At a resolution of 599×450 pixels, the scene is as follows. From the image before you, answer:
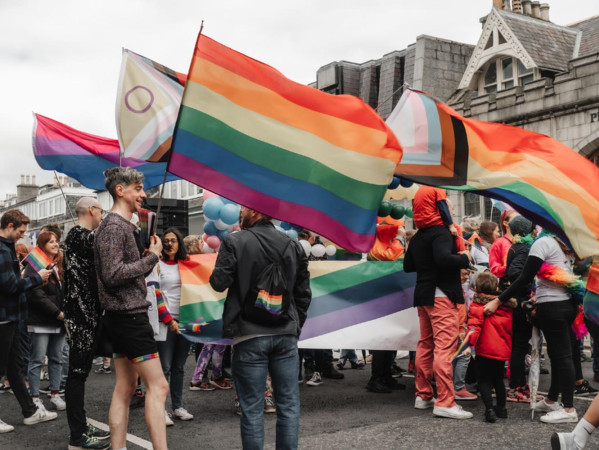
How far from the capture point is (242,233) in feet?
14.1

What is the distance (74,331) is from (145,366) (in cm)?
94

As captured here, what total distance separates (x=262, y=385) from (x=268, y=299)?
54 centimetres

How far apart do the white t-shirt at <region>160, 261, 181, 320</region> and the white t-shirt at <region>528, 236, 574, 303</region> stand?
334 cm

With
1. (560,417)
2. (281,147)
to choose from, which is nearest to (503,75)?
(560,417)

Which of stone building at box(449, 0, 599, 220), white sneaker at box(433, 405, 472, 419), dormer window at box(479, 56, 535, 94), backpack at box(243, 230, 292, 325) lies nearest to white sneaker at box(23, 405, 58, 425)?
backpack at box(243, 230, 292, 325)

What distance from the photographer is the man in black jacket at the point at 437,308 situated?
604 cm

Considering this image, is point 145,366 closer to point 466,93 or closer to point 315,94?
point 315,94

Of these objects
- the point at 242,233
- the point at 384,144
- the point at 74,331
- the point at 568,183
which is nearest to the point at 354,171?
the point at 384,144

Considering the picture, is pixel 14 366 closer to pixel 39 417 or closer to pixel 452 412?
pixel 39 417

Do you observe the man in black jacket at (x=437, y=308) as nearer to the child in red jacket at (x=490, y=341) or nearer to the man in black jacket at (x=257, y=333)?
the child in red jacket at (x=490, y=341)

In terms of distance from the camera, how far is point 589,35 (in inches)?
856

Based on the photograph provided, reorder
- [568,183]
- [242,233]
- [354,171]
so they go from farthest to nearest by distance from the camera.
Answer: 1. [568,183]
2. [354,171]
3. [242,233]

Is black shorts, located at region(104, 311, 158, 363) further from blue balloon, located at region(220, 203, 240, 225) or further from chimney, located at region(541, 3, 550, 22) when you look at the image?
chimney, located at region(541, 3, 550, 22)

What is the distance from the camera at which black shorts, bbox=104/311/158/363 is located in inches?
171
